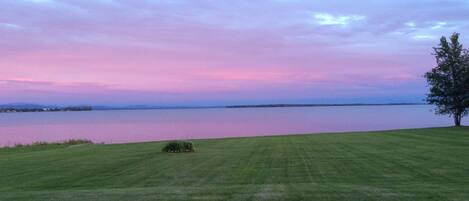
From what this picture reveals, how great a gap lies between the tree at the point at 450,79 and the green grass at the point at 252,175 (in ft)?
78.3

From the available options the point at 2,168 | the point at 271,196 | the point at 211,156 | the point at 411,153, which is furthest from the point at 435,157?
the point at 2,168

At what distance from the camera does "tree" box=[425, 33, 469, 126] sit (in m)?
46.4

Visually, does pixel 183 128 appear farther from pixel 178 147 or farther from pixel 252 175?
pixel 252 175

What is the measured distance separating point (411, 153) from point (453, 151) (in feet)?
6.14

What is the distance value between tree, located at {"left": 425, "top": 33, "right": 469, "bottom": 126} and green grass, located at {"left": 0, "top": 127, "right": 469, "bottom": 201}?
2388cm

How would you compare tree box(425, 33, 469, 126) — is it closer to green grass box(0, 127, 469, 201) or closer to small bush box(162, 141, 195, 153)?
green grass box(0, 127, 469, 201)

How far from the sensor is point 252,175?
1571cm

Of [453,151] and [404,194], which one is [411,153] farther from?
[404,194]

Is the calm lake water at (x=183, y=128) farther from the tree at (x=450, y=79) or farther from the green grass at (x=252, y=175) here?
the green grass at (x=252, y=175)

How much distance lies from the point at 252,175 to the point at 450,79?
37.5 meters

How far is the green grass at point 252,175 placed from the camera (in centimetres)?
1128

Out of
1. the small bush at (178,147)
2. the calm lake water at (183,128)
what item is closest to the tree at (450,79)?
the calm lake water at (183,128)

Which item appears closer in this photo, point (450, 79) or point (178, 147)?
point (178, 147)

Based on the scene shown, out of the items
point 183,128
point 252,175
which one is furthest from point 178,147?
point 183,128
